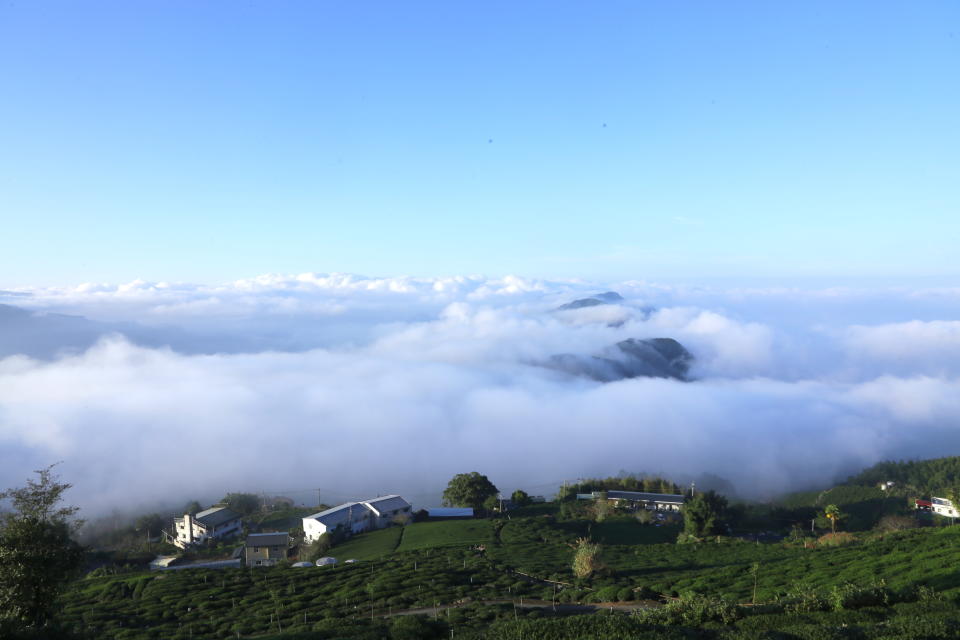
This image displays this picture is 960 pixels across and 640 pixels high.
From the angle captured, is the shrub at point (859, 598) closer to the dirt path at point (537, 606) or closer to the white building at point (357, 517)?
the dirt path at point (537, 606)

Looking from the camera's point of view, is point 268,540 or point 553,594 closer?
point 553,594

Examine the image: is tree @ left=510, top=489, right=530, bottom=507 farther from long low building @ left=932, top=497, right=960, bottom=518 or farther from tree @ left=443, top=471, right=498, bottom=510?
long low building @ left=932, top=497, right=960, bottom=518

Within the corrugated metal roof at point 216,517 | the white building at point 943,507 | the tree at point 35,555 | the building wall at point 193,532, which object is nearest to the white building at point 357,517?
the building wall at point 193,532

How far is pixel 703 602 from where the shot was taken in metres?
15.5

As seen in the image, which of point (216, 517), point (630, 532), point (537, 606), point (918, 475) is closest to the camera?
point (537, 606)

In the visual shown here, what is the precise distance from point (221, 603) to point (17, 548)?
16177 mm

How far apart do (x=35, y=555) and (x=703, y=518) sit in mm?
44423

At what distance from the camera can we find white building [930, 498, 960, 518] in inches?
2355

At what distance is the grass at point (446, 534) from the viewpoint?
45312 millimetres

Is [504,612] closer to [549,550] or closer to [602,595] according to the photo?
[602,595]

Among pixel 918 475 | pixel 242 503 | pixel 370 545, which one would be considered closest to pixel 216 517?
pixel 242 503

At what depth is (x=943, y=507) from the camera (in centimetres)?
6216

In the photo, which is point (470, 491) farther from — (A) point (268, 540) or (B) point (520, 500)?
(A) point (268, 540)

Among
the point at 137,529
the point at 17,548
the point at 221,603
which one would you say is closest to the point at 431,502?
the point at 137,529
